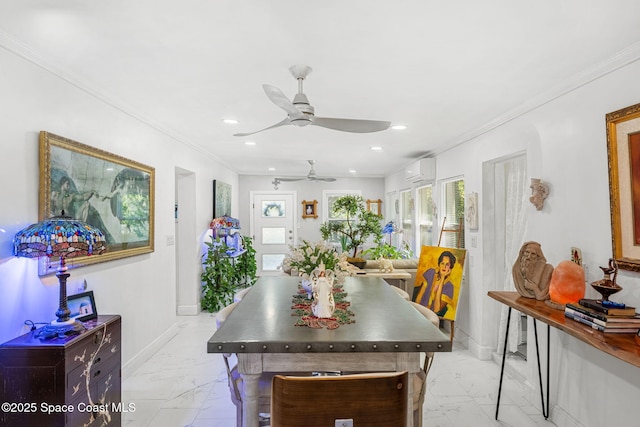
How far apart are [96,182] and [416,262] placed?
3621mm

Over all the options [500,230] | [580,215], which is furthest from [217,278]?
[580,215]

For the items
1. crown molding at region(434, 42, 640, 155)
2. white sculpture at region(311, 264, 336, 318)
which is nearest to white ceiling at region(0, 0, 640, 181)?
crown molding at region(434, 42, 640, 155)

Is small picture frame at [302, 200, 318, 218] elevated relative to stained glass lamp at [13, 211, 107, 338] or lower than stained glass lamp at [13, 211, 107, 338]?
elevated

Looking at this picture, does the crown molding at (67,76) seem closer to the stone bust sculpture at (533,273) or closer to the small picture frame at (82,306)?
the small picture frame at (82,306)

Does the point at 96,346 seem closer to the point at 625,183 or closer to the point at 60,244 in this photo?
the point at 60,244

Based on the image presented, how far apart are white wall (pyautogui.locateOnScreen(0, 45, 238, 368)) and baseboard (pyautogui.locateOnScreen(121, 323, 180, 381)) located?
32 mm

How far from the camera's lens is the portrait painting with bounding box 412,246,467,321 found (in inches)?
144

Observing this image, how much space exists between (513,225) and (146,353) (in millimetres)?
3762

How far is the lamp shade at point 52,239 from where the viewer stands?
1.66 metres

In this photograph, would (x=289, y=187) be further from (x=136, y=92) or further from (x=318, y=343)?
(x=318, y=343)

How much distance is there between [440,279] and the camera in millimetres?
3850

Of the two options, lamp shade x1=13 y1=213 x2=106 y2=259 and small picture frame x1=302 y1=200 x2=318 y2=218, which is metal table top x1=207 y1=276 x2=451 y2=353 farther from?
small picture frame x1=302 y1=200 x2=318 y2=218

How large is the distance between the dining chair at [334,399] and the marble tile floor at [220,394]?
1496 mm

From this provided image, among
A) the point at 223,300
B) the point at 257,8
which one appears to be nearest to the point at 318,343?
the point at 257,8
